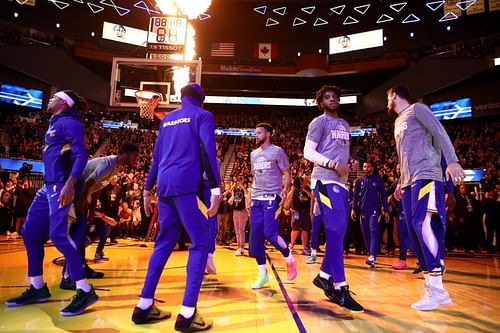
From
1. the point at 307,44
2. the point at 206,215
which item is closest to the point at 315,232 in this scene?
the point at 206,215

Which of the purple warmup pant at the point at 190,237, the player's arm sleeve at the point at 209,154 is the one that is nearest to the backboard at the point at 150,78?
the player's arm sleeve at the point at 209,154

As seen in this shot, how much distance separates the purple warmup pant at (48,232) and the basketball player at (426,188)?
3.36 m

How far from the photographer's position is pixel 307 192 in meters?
9.35

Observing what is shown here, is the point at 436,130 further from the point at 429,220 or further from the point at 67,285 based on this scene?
the point at 67,285

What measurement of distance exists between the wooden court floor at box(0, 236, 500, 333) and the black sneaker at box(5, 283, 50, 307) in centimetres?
8

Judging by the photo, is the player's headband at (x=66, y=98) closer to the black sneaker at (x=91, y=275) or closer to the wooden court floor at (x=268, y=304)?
the wooden court floor at (x=268, y=304)

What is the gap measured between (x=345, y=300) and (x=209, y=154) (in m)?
1.97

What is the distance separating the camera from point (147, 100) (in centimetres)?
896

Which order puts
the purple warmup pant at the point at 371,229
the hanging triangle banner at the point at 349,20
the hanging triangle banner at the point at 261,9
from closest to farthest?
the purple warmup pant at the point at 371,229, the hanging triangle banner at the point at 349,20, the hanging triangle banner at the point at 261,9

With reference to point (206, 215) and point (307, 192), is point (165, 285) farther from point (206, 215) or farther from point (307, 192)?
point (307, 192)

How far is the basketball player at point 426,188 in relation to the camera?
355 cm

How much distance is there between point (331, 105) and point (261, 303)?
2.25 meters

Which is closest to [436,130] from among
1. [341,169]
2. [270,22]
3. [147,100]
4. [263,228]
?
[341,169]

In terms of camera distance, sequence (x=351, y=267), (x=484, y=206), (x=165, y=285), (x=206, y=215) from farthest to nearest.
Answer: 1. (x=484, y=206)
2. (x=351, y=267)
3. (x=165, y=285)
4. (x=206, y=215)
